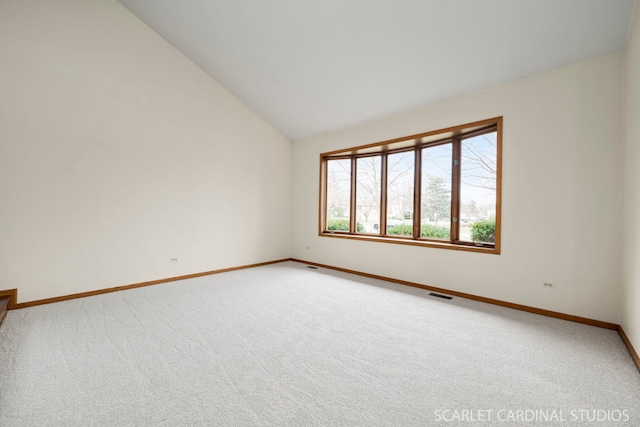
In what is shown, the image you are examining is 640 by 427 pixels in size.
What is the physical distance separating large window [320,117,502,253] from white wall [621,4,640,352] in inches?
40.5

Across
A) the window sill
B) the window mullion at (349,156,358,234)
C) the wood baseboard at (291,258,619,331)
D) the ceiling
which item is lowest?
the wood baseboard at (291,258,619,331)

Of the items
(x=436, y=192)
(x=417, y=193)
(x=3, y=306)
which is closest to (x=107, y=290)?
(x=3, y=306)

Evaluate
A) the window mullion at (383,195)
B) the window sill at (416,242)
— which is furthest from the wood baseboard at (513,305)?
the window mullion at (383,195)

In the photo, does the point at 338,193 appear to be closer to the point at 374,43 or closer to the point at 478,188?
the point at 478,188

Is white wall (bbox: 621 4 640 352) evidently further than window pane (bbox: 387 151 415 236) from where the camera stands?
No

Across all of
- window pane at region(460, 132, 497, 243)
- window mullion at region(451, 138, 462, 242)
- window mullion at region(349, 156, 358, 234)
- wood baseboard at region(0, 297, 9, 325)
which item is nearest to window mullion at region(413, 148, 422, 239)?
window mullion at region(451, 138, 462, 242)

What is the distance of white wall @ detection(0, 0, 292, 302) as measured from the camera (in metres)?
3.12

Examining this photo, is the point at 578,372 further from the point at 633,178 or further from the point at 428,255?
the point at 428,255

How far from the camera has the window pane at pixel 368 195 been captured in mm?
4969

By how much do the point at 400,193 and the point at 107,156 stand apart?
4299 millimetres

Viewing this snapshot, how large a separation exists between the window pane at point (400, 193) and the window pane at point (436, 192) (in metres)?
0.22

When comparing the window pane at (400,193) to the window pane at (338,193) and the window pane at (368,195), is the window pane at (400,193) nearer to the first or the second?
the window pane at (368,195)

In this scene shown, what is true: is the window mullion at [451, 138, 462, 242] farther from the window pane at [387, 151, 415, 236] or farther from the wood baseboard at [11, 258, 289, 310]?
the wood baseboard at [11, 258, 289, 310]

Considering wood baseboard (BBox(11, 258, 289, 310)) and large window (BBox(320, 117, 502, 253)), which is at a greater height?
large window (BBox(320, 117, 502, 253))
